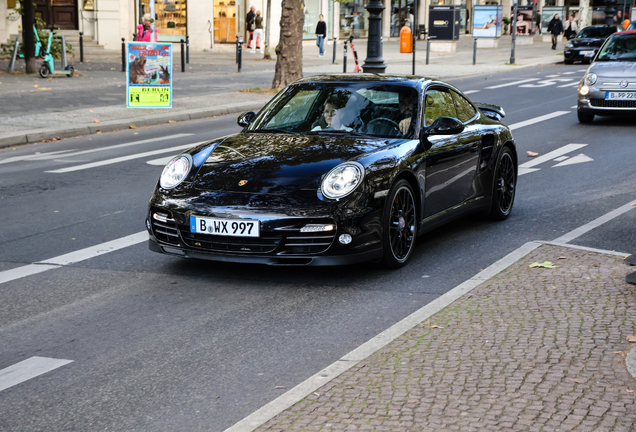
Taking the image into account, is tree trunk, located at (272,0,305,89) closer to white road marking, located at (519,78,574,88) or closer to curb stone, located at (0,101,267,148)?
curb stone, located at (0,101,267,148)

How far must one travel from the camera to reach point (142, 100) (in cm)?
1842

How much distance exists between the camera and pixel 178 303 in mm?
5855

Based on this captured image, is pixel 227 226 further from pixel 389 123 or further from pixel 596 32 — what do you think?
pixel 596 32

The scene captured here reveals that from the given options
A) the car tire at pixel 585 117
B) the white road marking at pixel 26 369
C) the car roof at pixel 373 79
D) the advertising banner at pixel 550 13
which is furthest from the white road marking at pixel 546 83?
the advertising banner at pixel 550 13

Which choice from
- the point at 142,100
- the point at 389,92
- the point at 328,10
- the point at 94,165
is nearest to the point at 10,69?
the point at 142,100

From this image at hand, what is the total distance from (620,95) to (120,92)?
38.2 feet

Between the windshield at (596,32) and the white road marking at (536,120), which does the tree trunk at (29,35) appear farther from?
the windshield at (596,32)

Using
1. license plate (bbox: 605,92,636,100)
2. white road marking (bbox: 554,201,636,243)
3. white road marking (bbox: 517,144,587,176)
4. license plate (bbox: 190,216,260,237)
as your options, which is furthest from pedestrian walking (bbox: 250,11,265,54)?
license plate (bbox: 190,216,260,237)

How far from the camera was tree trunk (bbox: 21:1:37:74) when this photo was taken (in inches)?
951

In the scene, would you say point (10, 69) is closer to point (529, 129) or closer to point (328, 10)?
point (529, 129)

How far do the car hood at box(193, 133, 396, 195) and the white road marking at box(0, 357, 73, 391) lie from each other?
190 cm

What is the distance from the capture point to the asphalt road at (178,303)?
430 cm

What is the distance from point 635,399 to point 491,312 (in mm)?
1478

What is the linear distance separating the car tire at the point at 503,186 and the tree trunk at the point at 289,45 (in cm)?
1466
